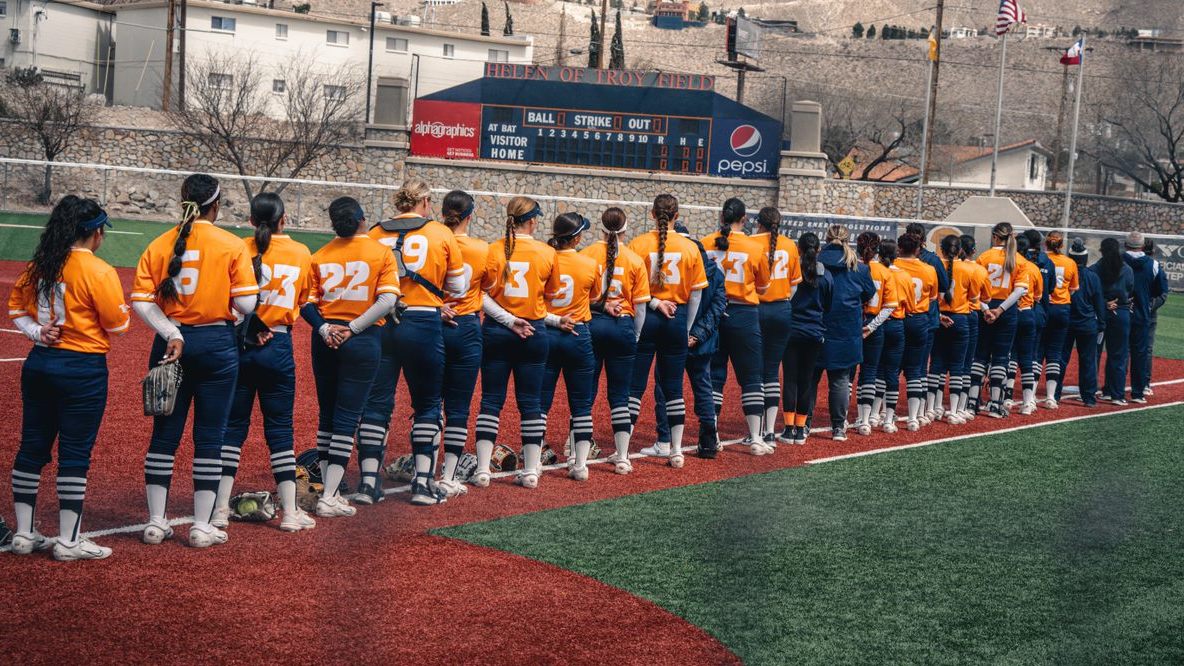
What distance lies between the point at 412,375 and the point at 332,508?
102cm

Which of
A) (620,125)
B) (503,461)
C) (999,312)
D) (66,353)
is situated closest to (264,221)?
(66,353)

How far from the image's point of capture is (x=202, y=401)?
6496mm

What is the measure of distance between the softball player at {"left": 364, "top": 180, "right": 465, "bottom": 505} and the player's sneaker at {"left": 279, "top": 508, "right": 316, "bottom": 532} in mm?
752

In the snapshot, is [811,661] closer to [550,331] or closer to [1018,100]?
[550,331]

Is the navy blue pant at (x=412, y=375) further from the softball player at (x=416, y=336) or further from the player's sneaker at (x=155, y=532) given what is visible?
the player's sneaker at (x=155, y=532)

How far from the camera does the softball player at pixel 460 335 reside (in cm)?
804

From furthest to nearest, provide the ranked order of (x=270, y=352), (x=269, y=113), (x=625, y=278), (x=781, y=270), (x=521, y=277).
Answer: (x=269, y=113) → (x=781, y=270) → (x=625, y=278) → (x=521, y=277) → (x=270, y=352)

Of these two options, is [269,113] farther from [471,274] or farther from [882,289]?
[471,274]

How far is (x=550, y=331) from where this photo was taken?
8.66 m

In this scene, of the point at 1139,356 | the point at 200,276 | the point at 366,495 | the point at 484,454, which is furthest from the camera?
the point at 1139,356

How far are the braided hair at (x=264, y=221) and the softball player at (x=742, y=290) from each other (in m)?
4.06

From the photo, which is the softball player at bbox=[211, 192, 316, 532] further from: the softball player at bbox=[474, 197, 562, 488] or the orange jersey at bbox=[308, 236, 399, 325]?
the softball player at bbox=[474, 197, 562, 488]

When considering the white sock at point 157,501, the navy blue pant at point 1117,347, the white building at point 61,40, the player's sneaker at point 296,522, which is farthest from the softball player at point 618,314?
the white building at point 61,40

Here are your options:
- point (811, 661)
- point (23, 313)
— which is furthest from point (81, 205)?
point (811, 661)
